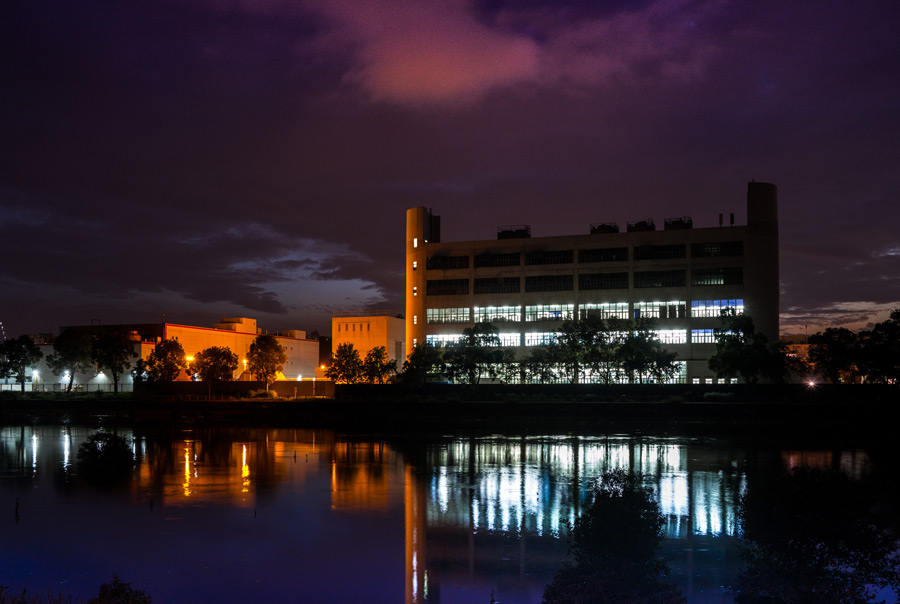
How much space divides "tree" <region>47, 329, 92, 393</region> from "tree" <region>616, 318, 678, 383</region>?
77.8 metres

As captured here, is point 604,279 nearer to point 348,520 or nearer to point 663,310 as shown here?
point 663,310

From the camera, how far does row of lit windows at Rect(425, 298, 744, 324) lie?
98.8 metres

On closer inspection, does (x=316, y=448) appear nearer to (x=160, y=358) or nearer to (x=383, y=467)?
(x=383, y=467)

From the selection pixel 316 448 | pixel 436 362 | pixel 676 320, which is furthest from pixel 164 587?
pixel 676 320

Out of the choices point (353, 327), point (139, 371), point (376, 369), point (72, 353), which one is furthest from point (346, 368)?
point (72, 353)

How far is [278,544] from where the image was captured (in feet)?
67.9

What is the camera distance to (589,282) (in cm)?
10531

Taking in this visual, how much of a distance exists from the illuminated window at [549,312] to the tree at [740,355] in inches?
1009

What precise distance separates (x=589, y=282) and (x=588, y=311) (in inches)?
177

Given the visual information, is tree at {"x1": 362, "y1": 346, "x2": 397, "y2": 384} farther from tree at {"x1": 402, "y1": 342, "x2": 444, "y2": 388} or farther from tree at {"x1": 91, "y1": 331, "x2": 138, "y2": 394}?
tree at {"x1": 91, "y1": 331, "x2": 138, "y2": 394}

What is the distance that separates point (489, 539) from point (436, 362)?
70076 millimetres

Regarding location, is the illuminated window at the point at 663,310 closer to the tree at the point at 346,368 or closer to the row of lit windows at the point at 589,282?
the row of lit windows at the point at 589,282

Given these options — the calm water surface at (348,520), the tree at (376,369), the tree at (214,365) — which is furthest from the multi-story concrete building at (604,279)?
the calm water surface at (348,520)

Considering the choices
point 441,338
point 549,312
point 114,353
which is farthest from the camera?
point 441,338
